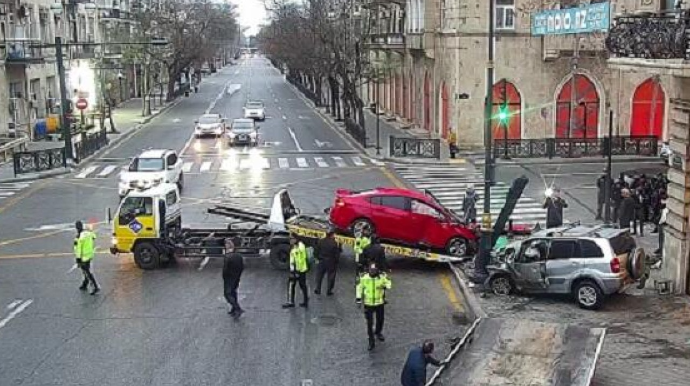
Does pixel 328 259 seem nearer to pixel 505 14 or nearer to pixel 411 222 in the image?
pixel 411 222

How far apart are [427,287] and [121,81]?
72.9 meters

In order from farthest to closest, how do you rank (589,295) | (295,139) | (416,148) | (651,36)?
1. (295,139)
2. (416,148)
3. (589,295)
4. (651,36)

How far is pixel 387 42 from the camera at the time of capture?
59.6 m

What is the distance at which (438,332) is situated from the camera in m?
16.6

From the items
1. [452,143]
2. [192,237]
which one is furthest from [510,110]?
[192,237]

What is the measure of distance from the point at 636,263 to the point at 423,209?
565 centimetres

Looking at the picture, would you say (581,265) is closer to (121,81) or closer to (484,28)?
(484,28)

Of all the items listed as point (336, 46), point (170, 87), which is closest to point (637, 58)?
point (336, 46)

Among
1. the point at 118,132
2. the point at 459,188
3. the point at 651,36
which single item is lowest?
the point at 459,188

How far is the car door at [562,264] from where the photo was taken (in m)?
17.7

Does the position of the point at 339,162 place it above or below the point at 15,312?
below

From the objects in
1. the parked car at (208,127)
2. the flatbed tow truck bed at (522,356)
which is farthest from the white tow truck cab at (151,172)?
the flatbed tow truck bed at (522,356)

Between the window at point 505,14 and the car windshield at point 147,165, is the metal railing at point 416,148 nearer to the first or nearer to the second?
the window at point 505,14

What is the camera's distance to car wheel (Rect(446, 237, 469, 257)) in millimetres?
21656
